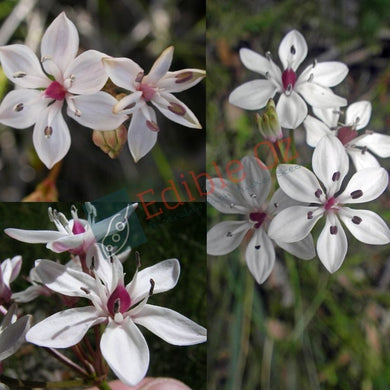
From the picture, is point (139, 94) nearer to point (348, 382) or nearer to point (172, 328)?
point (172, 328)

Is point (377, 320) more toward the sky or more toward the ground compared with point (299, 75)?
more toward the ground

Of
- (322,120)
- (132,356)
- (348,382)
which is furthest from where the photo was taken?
(348,382)

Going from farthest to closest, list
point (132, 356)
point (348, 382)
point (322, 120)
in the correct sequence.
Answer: point (348, 382) < point (322, 120) < point (132, 356)

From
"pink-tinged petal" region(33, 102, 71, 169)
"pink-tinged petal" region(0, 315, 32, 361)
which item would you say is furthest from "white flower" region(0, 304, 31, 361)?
"pink-tinged petal" region(33, 102, 71, 169)

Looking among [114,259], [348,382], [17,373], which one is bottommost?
[348,382]

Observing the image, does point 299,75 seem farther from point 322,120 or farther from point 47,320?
point 47,320

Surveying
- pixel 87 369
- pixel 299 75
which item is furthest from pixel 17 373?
pixel 299 75

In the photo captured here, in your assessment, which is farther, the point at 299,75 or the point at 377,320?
the point at 377,320

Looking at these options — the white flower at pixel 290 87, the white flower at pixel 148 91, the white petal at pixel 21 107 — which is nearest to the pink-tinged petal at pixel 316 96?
the white flower at pixel 290 87
